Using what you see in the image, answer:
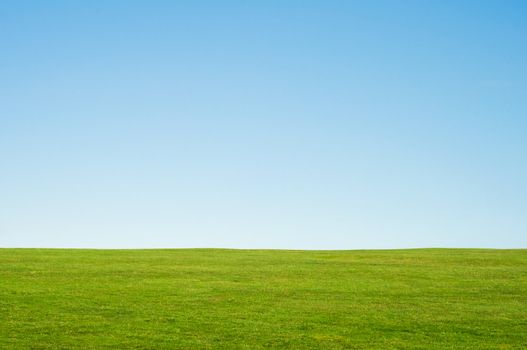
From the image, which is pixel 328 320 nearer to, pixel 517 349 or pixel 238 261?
pixel 517 349

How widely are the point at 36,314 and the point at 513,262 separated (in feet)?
91.4

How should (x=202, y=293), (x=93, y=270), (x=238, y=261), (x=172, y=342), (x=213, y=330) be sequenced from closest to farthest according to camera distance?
1. (x=172, y=342)
2. (x=213, y=330)
3. (x=202, y=293)
4. (x=93, y=270)
5. (x=238, y=261)

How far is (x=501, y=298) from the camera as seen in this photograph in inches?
1027

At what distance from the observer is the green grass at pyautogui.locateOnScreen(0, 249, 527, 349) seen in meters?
19.6

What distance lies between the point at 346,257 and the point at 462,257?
7.55m

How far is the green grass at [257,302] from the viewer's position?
19562mm

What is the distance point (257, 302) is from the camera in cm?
2417

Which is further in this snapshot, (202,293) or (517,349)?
(202,293)

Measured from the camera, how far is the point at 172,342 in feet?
62.2

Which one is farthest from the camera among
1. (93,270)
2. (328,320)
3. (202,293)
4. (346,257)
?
(346,257)

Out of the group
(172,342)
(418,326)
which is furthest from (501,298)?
(172,342)

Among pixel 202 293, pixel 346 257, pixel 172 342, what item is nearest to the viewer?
pixel 172 342

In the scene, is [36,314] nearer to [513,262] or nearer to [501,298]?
[501,298]

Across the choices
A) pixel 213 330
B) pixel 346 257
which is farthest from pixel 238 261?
pixel 213 330
